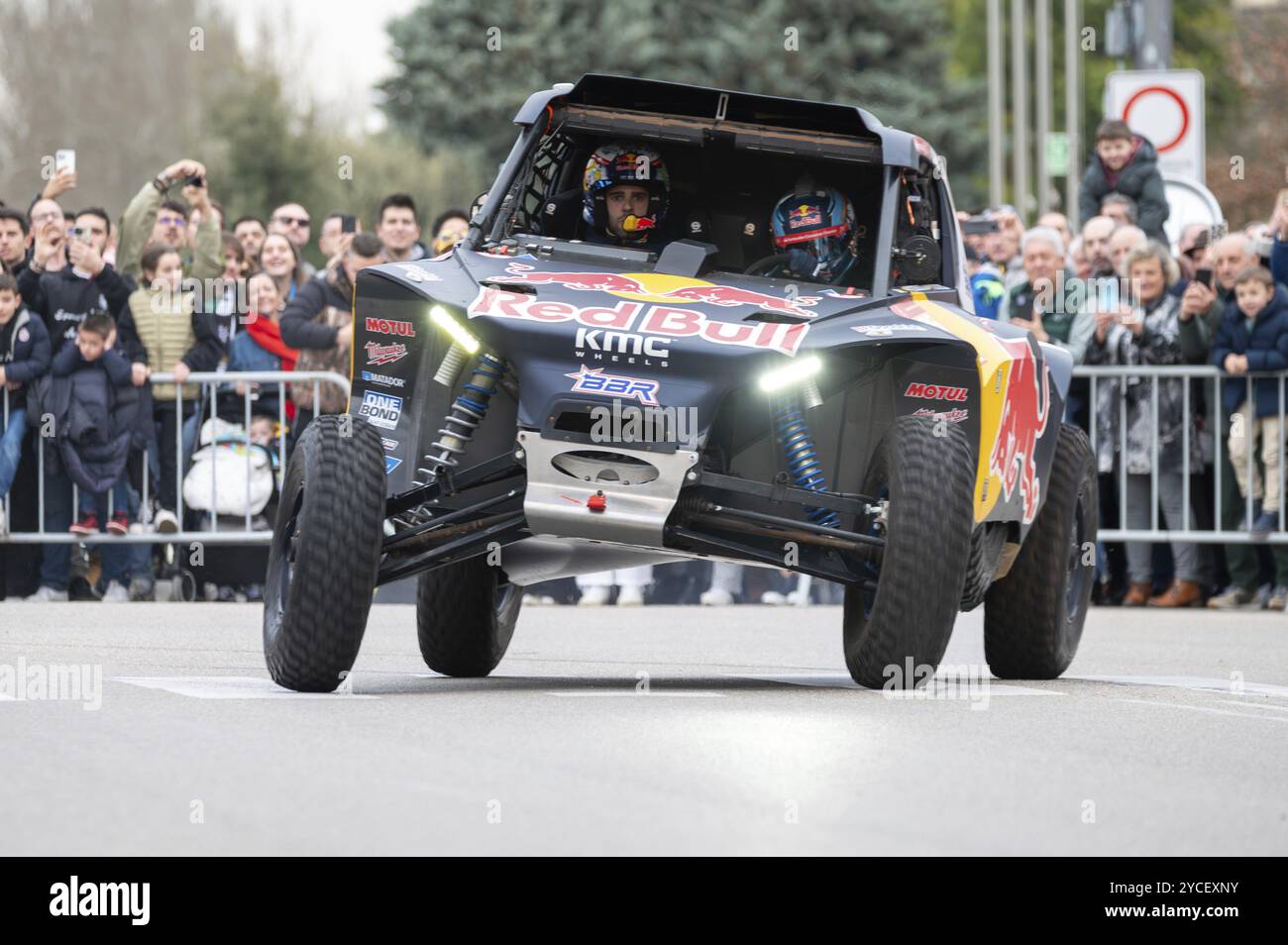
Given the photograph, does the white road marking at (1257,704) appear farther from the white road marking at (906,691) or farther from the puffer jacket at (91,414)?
the puffer jacket at (91,414)

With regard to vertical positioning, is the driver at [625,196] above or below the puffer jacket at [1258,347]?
above

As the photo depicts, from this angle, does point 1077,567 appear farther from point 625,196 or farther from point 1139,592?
point 1139,592

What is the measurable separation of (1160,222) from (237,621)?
7785 mm

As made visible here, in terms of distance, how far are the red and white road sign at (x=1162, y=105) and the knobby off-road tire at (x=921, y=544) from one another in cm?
1249

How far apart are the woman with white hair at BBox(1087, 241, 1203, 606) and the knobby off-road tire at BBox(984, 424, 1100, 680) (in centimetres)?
616

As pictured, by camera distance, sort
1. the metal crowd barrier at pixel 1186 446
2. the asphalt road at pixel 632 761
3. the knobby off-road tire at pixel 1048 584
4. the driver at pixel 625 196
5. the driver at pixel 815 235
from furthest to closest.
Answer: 1. the metal crowd barrier at pixel 1186 446
2. the knobby off-road tire at pixel 1048 584
3. the driver at pixel 625 196
4. the driver at pixel 815 235
5. the asphalt road at pixel 632 761

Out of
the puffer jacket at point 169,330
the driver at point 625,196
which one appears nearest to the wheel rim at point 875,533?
the driver at point 625,196

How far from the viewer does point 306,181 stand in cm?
5156

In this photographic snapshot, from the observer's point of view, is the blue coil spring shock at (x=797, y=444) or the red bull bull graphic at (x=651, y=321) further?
the blue coil spring shock at (x=797, y=444)

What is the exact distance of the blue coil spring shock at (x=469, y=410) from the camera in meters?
9.55

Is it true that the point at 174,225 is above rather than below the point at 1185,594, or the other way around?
above

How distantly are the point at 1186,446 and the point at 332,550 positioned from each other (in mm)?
9658

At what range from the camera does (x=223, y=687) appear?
9875 millimetres

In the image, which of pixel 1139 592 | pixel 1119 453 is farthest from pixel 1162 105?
pixel 1139 592
